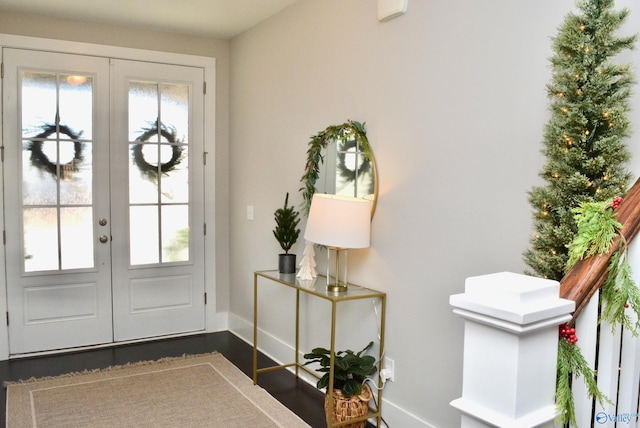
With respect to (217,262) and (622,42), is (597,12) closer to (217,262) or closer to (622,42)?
(622,42)

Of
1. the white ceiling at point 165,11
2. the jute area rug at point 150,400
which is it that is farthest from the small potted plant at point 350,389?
the white ceiling at point 165,11

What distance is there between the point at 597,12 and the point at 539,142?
57cm

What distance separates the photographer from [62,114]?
13.6 ft

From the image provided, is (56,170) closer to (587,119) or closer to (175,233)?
(175,233)

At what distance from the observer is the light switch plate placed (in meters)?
2.69

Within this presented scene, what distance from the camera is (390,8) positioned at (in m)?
2.75

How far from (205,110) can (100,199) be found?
1.16 metres

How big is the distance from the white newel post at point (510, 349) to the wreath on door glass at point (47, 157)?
388 cm

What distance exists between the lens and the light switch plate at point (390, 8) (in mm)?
2688

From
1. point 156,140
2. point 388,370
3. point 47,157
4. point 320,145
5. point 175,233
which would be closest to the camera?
point 388,370

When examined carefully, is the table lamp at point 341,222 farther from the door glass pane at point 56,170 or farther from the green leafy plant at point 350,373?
the door glass pane at point 56,170

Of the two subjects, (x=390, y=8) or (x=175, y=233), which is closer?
(x=390, y=8)

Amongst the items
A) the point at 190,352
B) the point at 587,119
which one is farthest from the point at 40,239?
the point at 587,119

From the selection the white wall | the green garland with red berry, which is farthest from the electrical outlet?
the green garland with red berry
